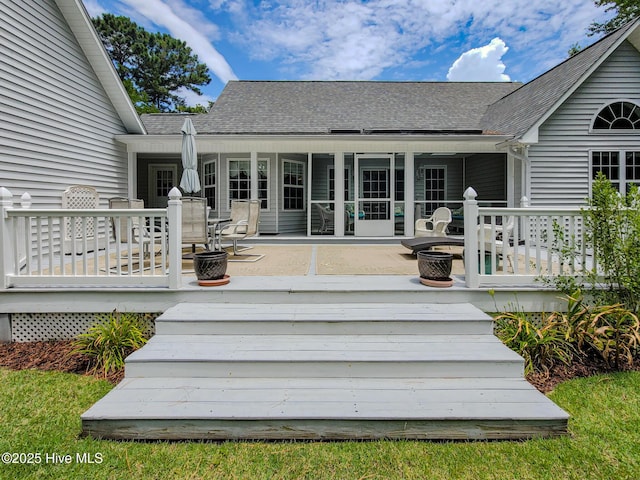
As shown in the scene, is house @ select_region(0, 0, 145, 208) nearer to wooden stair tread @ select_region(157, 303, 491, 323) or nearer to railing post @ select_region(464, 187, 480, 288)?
wooden stair tread @ select_region(157, 303, 491, 323)

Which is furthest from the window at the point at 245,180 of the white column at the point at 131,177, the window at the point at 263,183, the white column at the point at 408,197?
the white column at the point at 408,197

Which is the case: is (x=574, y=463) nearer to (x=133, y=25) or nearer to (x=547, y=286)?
(x=547, y=286)

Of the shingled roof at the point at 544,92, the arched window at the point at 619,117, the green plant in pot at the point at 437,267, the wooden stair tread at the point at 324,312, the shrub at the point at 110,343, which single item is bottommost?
the shrub at the point at 110,343

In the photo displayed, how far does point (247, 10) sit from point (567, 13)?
1518 cm

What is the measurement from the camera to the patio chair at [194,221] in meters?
5.51

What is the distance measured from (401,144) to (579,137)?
13.8 feet

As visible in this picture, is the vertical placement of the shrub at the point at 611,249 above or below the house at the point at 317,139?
below

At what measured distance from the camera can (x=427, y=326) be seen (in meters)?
3.50

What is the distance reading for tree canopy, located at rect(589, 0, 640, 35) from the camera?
1922cm

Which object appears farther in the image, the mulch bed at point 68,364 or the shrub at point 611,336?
the shrub at point 611,336

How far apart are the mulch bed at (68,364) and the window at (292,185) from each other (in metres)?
7.71

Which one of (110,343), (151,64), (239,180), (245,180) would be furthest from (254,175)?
(151,64)

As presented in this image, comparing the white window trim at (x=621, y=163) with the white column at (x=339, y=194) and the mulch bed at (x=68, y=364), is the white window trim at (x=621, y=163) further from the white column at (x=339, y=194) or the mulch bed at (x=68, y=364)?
the mulch bed at (x=68, y=364)

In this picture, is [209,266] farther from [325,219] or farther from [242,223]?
[325,219]
